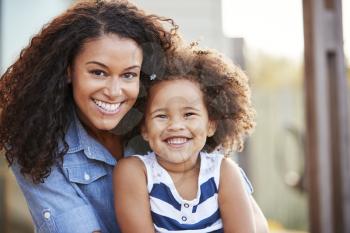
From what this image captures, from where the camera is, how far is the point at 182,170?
224 cm

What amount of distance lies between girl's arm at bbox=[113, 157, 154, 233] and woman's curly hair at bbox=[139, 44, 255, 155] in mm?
209

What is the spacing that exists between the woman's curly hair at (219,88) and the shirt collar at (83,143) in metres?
0.21

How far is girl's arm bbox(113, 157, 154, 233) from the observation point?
6.95ft

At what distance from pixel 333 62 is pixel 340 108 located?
11.5 inches

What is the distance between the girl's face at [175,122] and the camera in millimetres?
2156

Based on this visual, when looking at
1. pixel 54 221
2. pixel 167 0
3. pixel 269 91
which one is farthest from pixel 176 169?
pixel 269 91

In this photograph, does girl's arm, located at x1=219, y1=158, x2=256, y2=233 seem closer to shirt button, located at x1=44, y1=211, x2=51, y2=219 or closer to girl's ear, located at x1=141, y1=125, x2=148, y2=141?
girl's ear, located at x1=141, y1=125, x2=148, y2=141

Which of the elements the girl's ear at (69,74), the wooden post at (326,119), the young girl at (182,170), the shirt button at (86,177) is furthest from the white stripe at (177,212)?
the wooden post at (326,119)

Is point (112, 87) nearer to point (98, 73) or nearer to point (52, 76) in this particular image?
point (98, 73)

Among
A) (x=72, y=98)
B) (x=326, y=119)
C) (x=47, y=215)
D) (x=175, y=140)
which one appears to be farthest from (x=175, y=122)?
(x=326, y=119)

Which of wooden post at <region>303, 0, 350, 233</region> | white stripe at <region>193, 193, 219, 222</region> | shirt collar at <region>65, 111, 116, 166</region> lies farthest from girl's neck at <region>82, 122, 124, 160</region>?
wooden post at <region>303, 0, 350, 233</region>

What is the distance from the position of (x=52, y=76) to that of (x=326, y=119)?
2.54 meters

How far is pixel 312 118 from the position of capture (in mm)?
4332

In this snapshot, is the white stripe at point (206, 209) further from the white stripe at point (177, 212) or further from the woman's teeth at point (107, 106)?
the woman's teeth at point (107, 106)
